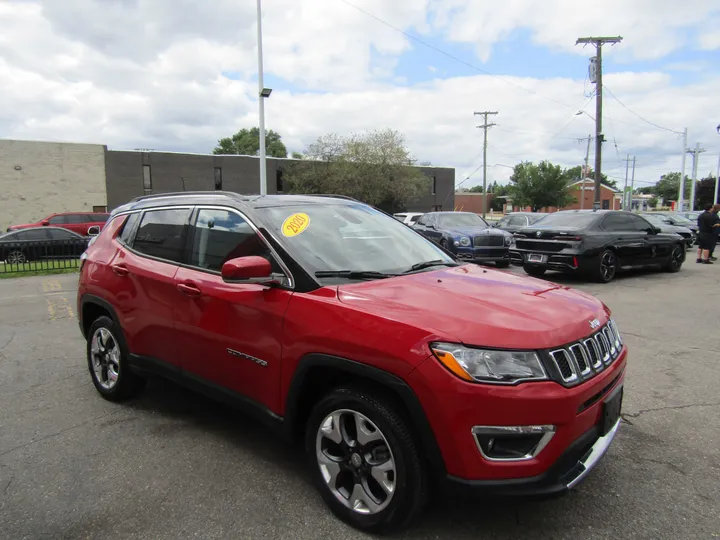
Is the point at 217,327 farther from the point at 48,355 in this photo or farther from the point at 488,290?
the point at 48,355

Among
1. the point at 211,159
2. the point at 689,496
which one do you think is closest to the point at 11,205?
the point at 211,159

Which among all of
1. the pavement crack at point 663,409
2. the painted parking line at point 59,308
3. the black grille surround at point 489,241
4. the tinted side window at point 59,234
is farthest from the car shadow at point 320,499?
the tinted side window at point 59,234

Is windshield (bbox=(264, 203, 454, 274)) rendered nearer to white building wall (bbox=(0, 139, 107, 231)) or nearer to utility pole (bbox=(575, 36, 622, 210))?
utility pole (bbox=(575, 36, 622, 210))

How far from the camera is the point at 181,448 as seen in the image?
3.38m

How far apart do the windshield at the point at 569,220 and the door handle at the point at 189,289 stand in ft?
32.1

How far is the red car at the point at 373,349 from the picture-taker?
2.14 m

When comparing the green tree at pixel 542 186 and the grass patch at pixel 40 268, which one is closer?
the grass patch at pixel 40 268

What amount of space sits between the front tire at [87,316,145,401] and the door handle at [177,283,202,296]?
99 cm

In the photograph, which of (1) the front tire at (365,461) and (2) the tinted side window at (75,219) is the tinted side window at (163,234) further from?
(2) the tinted side window at (75,219)

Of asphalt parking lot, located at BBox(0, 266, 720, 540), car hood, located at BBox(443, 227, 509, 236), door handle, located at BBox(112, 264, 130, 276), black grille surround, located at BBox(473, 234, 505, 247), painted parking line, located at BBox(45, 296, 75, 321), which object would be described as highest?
door handle, located at BBox(112, 264, 130, 276)

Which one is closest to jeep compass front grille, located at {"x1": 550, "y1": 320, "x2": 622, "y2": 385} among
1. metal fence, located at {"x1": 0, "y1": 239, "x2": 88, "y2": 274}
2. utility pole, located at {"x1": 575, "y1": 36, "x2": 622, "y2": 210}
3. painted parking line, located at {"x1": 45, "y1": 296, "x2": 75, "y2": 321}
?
painted parking line, located at {"x1": 45, "y1": 296, "x2": 75, "y2": 321}

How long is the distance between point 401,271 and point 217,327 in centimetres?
122

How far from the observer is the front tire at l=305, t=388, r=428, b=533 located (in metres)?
2.26

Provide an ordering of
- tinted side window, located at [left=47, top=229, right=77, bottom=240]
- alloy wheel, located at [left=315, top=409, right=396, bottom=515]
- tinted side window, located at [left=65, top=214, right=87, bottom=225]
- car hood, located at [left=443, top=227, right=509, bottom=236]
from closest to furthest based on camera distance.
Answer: alloy wheel, located at [left=315, top=409, right=396, bottom=515] → car hood, located at [left=443, top=227, right=509, bottom=236] → tinted side window, located at [left=47, top=229, right=77, bottom=240] → tinted side window, located at [left=65, top=214, right=87, bottom=225]
